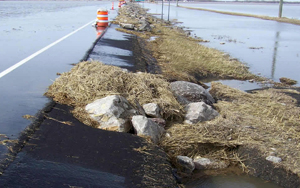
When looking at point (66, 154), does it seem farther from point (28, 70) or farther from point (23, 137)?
point (28, 70)

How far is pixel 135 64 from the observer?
1066 cm

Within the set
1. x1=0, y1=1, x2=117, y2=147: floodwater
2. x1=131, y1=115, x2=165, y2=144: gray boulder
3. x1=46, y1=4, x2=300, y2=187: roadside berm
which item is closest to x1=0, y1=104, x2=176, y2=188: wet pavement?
x1=131, y1=115, x2=165, y2=144: gray boulder

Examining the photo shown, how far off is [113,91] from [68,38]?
29.8 feet

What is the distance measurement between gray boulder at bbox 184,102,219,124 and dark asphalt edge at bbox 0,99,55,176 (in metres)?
2.45

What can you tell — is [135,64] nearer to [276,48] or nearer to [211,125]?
[211,125]

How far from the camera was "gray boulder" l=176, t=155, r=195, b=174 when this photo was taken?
199 inches

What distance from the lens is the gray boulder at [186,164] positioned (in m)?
5.04

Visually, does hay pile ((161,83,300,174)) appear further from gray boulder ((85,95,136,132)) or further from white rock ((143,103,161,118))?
gray boulder ((85,95,136,132))

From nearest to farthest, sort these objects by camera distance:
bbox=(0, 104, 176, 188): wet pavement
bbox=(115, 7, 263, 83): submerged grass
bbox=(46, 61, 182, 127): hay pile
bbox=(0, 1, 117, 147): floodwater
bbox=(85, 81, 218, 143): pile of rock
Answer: bbox=(0, 104, 176, 188): wet pavement
bbox=(85, 81, 218, 143): pile of rock
bbox=(0, 1, 117, 147): floodwater
bbox=(46, 61, 182, 127): hay pile
bbox=(115, 7, 263, 83): submerged grass

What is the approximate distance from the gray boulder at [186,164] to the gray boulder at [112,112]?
0.93 metres

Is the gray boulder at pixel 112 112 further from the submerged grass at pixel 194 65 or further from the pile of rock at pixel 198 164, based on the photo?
the submerged grass at pixel 194 65

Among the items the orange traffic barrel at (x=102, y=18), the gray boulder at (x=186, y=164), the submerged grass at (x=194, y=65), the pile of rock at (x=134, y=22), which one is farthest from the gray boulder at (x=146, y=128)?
the pile of rock at (x=134, y=22)

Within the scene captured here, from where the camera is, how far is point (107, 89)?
20.9 feet

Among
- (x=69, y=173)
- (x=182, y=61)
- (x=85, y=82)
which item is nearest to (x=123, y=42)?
(x=182, y=61)
